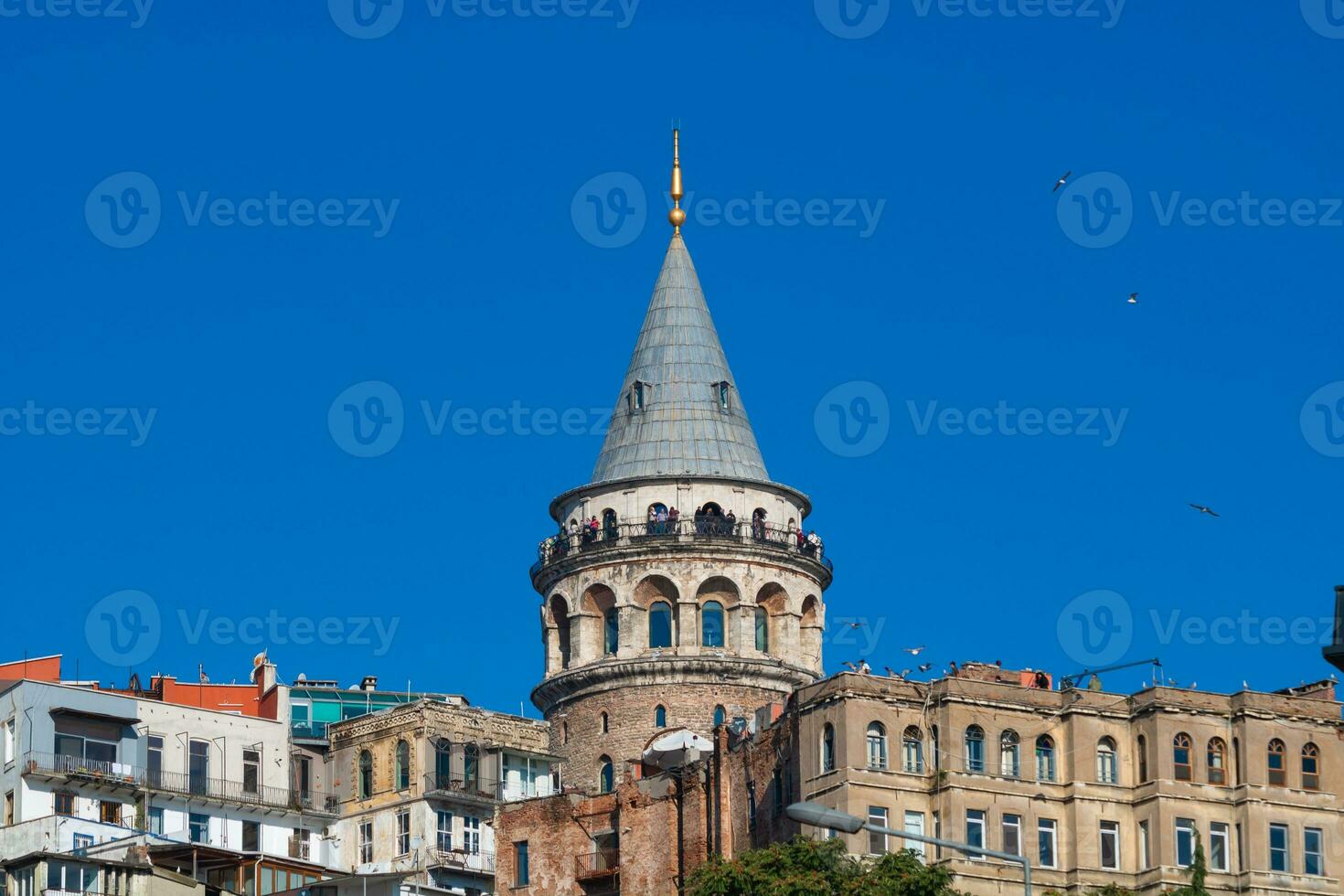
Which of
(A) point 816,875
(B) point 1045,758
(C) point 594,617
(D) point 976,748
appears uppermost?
(C) point 594,617

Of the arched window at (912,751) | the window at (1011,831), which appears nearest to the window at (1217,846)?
the window at (1011,831)

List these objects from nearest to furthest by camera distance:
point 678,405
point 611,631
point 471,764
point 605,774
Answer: point 605,774
point 471,764
point 611,631
point 678,405

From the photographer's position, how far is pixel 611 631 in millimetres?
132500

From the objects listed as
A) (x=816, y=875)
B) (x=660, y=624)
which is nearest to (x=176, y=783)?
(x=660, y=624)

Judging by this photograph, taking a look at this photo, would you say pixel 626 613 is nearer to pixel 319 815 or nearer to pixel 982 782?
pixel 319 815

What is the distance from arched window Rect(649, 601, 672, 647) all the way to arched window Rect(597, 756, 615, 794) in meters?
4.60

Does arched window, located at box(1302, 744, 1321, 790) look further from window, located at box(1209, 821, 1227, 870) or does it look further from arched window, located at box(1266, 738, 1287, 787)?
window, located at box(1209, 821, 1227, 870)

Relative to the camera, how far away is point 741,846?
11162 cm

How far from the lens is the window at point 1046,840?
10706 cm

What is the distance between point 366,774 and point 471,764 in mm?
3799

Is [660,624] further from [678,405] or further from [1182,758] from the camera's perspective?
[1182,758]

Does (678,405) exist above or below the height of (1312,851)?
above

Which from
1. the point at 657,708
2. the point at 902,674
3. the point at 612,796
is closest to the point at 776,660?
the point at 657,708

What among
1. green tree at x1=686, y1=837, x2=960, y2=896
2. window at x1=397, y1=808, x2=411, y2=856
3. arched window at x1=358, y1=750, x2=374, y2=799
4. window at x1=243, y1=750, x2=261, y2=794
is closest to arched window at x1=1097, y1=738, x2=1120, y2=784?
green tree at x1=686, y1=837, x2=960, y2=896
